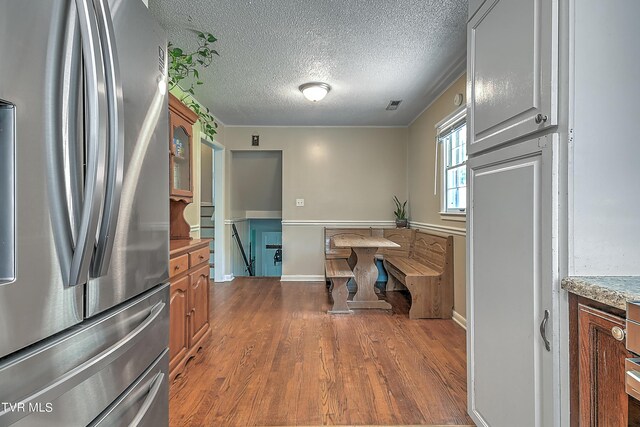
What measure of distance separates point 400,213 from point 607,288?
407cm

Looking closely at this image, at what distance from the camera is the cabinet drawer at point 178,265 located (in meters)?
1.95

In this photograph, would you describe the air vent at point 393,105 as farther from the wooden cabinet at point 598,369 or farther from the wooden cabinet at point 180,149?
the wooden cabinet at point 598,369

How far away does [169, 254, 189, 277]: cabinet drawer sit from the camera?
1949 millimetres

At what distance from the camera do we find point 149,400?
1039 millimetres

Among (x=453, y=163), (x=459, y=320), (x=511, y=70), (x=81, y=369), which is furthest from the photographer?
(x=453, y=163)

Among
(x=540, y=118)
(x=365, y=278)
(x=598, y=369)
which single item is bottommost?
(x=365, y=278)

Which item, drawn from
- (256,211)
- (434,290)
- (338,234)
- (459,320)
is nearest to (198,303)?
(434,290)

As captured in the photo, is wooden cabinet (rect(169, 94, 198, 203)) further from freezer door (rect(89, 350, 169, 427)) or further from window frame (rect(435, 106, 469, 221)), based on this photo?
window frame (rect(435, 106, 469, 221))

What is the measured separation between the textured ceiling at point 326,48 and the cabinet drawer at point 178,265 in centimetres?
157

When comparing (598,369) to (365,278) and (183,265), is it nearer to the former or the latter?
(183,265)

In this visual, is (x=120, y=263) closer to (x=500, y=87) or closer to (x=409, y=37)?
(x=500, y=87)

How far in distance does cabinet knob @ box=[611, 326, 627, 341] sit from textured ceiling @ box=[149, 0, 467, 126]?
6.48 ft

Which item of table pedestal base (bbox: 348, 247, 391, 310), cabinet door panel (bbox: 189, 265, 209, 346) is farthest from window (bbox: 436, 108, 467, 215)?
cabinet door panel (bbox: 189, 265, 209, 346)

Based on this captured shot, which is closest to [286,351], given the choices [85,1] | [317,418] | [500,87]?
[317,418]
